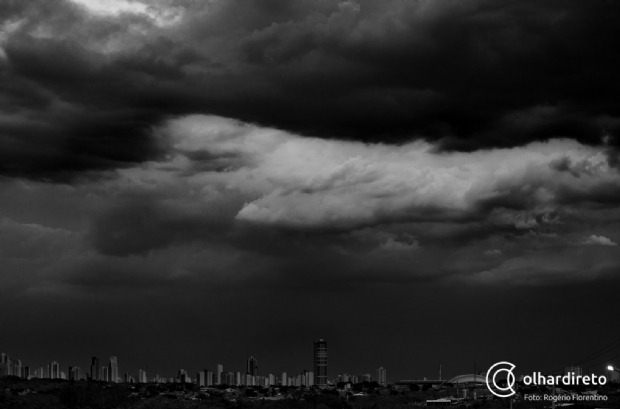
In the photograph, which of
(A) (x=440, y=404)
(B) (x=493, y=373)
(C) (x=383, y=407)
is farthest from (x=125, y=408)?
(B) (x=493, y=373)

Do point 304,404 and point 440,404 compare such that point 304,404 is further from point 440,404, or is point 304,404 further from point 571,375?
point 571,375

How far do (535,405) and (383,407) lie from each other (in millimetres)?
35759

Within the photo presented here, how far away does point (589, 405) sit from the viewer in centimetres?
14862

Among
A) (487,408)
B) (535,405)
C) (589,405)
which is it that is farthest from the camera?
(487,408)

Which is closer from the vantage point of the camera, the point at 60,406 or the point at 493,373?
the point at 493,373

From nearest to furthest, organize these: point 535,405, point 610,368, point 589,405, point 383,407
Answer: point 610,368 → point 589,405 → point 535,405 → point 383,407

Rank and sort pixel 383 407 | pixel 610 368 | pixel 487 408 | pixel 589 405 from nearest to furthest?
pixel 610 368 < pixel 589 405 < pixel 487 408 < pixel 383 407

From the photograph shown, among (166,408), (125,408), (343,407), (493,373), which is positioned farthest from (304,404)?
(493,373)

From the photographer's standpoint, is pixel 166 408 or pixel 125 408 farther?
pixel 125 408

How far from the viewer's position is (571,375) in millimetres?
122375

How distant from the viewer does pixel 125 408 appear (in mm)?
198125

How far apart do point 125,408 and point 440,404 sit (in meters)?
66.8

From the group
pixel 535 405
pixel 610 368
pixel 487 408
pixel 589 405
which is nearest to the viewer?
pixel 610 368

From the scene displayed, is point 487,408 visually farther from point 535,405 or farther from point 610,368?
point 610,368
